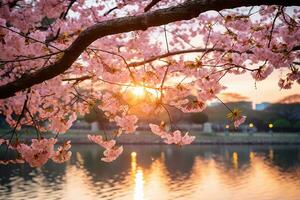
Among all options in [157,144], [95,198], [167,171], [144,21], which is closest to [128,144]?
[157,144]

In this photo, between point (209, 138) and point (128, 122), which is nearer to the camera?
point (128, 122)

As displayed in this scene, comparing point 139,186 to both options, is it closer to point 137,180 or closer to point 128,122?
point 137,180

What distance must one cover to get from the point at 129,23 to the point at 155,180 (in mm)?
22053

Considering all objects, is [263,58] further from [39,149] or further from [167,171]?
[167,171]

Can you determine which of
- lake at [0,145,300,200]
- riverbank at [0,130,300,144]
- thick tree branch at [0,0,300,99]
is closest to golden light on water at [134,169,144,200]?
lake at [0,145,300,200]

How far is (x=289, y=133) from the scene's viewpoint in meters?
62.2

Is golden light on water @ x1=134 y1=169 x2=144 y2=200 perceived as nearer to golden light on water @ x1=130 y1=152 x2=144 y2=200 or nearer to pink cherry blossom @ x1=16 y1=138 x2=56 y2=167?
golden light on water @ x1=130 y1=152 x2=144 y2=200

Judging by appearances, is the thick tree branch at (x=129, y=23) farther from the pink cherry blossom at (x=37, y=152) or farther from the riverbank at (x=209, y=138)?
the riverbank at (x=209, y=138)

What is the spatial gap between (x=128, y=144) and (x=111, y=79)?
43.8 metres

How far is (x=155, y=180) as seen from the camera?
2470 cm

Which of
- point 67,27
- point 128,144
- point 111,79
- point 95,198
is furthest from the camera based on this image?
point 128,144

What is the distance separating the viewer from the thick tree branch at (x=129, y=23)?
3.11 meters

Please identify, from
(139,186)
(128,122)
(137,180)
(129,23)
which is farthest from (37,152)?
(137,180)

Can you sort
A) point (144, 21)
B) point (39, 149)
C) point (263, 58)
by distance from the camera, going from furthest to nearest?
point (263, 58) < point (39, 149) < point (144, 21)
